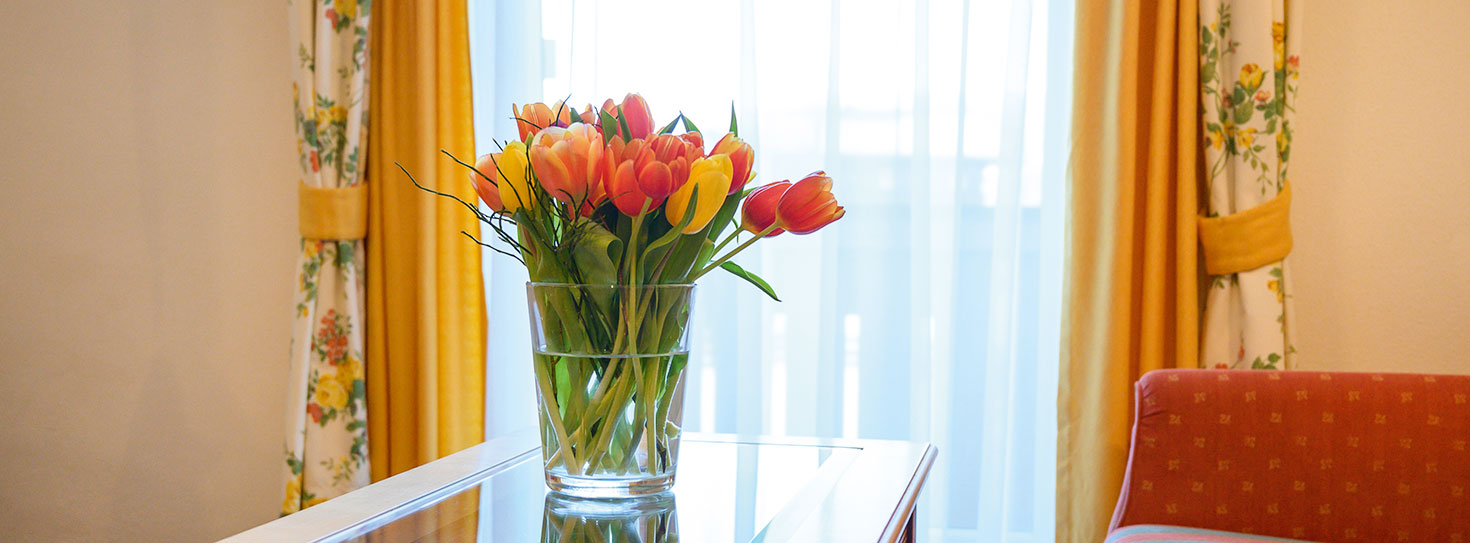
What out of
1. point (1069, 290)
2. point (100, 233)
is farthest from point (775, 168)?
point (100, 233)

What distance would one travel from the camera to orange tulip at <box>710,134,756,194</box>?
38.2 inches

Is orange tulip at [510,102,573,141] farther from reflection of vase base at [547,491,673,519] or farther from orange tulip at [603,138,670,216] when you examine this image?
reflection of vase base at [547,491,673,519]

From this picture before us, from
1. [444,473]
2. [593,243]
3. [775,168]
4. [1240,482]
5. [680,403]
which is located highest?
[775,168]

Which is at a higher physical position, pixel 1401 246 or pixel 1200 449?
pixel 1401 246

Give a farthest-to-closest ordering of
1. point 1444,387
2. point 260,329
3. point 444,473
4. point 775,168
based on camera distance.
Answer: point 260,329 < point 775,168 < point 1444,387 < point 444,473

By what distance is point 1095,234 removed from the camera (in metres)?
2.17

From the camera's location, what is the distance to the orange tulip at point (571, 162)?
89 cm

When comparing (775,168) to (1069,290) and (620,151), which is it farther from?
(620,151)

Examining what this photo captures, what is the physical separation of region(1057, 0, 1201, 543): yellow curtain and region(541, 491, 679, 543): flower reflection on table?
138 cm

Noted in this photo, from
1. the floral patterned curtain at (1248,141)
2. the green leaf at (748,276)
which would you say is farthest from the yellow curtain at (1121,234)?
the green leaf at (748,276)

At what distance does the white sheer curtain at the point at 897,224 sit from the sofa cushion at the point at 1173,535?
2.15 feet

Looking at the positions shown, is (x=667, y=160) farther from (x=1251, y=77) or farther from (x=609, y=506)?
(x=1251, y=77)

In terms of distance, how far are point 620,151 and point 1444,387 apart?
1482 millimetres

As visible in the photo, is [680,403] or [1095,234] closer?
[680,403]
